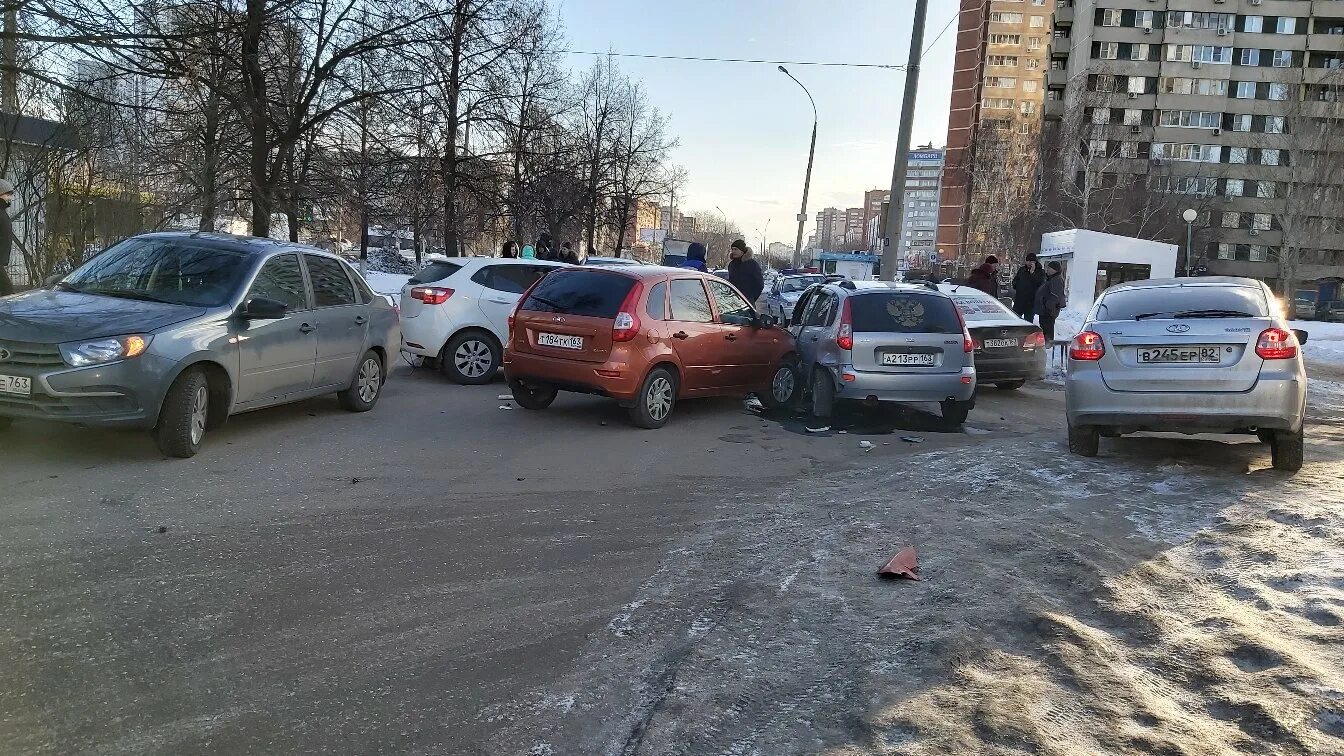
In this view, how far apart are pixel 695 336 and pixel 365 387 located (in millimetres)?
3476

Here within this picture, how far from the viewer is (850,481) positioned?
7.45m

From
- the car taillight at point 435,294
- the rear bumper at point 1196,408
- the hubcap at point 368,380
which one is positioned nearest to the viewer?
the rear bumper at point 1196,408

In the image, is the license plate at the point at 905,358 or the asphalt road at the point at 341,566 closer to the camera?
the asphalt road at the point at 341,566

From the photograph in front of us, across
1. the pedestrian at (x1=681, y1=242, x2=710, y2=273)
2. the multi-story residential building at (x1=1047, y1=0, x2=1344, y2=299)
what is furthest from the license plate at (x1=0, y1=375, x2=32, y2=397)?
the multi-story residential building at (x1=1047, y1=0, x2=1344, y2=299)

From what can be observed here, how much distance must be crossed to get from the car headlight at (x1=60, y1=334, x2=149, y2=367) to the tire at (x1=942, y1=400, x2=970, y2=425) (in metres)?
7.93

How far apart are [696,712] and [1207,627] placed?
8.14ft

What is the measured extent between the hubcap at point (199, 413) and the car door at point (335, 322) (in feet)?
4.88

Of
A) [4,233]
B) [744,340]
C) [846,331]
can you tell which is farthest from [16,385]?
[846,331]

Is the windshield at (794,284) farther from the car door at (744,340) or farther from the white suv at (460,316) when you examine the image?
the car door at (744,340)

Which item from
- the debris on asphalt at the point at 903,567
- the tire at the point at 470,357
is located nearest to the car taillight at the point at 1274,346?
the debris on asphalt at the point at 903,567

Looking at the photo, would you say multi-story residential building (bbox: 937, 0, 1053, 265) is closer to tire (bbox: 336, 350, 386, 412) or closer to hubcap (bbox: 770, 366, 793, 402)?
hubcap (bbox: 770, 366, 793, 402)

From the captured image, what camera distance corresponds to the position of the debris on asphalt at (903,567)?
16.4 ft

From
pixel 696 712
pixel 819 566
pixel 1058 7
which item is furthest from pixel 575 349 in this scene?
pixel 1058 7

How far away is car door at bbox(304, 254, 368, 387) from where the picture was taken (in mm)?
8805
